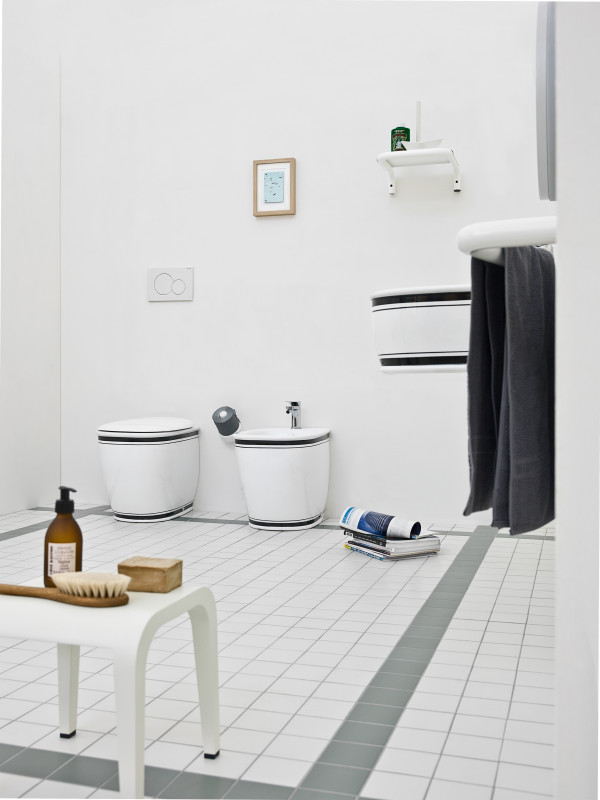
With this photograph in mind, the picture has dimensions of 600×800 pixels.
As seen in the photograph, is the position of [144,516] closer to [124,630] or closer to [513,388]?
[124,630]

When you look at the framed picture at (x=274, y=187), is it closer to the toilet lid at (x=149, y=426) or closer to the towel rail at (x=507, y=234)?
the toilet lid at (x=149, y=426)

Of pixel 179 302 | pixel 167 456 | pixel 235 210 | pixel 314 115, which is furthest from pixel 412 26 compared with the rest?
pixel 167 456

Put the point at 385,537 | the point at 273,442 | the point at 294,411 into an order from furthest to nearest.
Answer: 1. the point at 294,411
2. the point at 273,442
3. the point at 385,537

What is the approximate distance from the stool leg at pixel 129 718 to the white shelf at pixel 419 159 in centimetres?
288

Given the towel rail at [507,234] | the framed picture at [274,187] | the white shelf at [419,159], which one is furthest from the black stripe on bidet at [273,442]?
the towel rail at [507,234]

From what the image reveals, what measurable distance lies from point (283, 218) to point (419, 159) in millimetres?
747

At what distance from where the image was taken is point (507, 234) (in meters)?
1.09

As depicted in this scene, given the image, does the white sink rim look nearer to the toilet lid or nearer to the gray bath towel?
the toilet lid

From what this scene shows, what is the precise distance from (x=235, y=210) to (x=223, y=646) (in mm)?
2530

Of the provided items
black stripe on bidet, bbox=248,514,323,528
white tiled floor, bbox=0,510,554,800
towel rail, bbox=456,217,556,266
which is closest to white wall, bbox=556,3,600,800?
towel rail, bbox=456,217,556,266

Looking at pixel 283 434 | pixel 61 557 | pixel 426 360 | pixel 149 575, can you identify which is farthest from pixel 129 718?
pixel 283 434

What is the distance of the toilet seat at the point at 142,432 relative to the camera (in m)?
3.77

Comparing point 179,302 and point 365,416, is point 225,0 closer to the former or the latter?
point 179,302

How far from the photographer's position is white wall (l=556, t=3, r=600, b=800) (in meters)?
0.92
